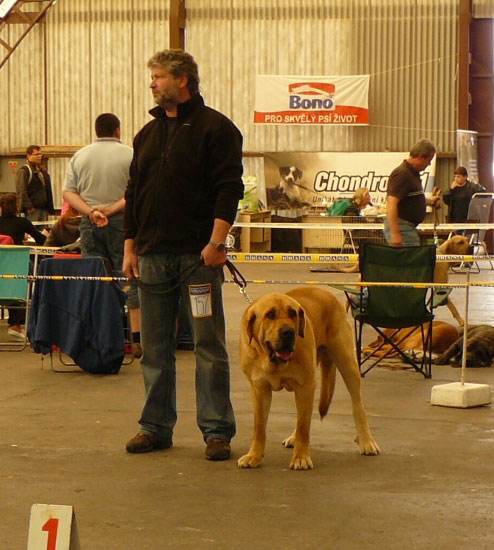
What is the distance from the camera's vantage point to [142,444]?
4781mm

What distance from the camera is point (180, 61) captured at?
4.67 meters

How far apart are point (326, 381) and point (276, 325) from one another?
78cm

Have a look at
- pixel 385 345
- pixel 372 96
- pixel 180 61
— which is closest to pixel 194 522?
pixel 180 61

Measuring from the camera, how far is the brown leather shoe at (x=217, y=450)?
465 centimetres

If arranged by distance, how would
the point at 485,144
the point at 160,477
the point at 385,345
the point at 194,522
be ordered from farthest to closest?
the point at 485,144 < the point at 385,345 < the point at 160,477 < the point at 194,522

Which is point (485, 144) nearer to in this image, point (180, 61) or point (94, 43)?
point (94, 43)

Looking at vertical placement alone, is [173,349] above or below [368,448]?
above

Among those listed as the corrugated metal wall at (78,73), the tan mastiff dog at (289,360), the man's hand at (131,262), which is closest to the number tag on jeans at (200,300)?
the tan mastiff dog at (289,360)

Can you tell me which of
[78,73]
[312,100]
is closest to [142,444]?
[312,100]

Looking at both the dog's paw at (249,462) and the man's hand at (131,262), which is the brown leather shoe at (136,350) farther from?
the dog's paw at (249,462)

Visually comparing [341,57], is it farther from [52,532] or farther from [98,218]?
[52,532]

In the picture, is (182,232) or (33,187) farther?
(33,187)

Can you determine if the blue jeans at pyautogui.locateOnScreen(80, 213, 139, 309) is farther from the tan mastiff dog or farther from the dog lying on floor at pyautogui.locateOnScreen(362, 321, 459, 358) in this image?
the tan mastiff dog

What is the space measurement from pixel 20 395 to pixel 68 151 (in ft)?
50.6
